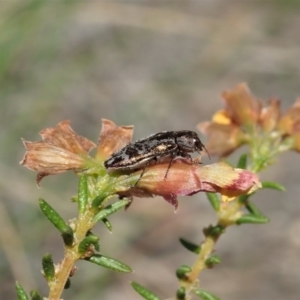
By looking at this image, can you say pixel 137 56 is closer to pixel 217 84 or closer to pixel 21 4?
pixel 217 84

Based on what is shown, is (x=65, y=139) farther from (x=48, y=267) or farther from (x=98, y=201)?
(x=48, y=267)

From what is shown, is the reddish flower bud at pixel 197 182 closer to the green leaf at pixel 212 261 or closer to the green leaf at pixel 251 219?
the green leaf at pixel 212 261

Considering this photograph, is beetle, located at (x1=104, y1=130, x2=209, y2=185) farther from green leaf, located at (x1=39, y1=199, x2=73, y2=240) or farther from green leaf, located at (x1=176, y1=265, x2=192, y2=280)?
green leaf, located at (x1=176, y1=265, x2=192, y2=280)

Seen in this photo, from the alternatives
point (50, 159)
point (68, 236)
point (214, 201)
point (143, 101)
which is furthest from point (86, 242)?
point (143, 101)

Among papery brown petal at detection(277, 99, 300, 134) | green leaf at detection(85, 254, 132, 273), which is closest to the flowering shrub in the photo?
green leaf at detection(85, 254, 132, 273)

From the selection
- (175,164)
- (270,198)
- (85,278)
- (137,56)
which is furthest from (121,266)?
(137,56)

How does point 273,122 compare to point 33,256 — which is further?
point 33,256
